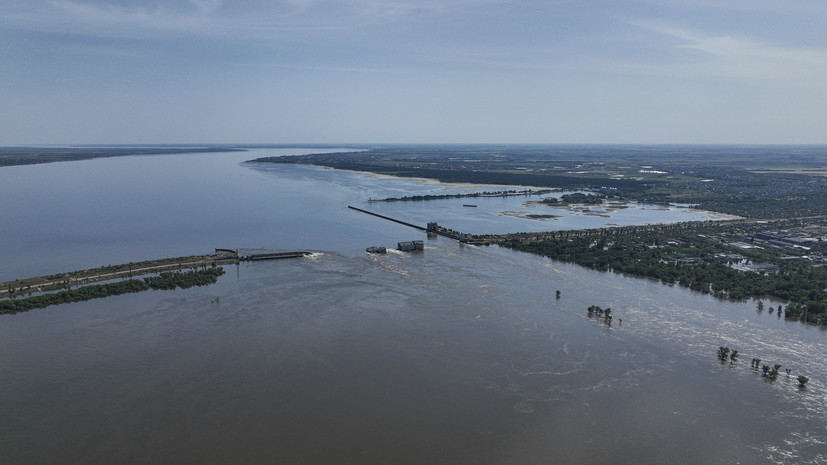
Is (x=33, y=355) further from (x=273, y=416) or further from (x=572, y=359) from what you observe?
(x=572, y=359)

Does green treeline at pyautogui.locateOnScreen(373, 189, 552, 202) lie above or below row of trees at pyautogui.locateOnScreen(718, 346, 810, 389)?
Result: above

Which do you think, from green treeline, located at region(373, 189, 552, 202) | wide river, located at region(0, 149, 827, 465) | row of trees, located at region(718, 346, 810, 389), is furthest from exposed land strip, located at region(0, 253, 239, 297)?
green treeline, located at region(373, 189, 552, 202)

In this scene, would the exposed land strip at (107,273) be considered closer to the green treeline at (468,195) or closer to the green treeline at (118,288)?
the green treeline at (118,288)

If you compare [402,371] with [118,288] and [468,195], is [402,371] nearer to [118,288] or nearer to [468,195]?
[118,288]

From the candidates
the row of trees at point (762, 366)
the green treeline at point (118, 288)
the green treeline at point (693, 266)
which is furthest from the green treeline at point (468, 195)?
the row of trees at point (762, 366)

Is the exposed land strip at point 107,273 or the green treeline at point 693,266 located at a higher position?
the exposed land strip at point 107,273

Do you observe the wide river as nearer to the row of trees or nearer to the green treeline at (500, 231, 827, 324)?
the row of trees

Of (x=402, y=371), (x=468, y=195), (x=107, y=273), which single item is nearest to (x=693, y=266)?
(x=402, y=371)
